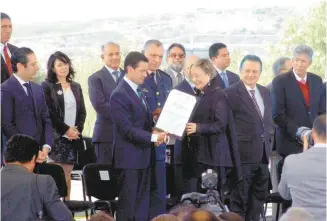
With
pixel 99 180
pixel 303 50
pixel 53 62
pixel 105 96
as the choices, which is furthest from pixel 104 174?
pixel 303 50

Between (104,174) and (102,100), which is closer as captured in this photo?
(104,174)

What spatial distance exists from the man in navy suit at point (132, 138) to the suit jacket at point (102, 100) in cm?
54

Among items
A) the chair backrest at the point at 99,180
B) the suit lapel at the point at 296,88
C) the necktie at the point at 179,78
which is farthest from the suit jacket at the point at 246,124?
the chair backrest at the point at 99,180

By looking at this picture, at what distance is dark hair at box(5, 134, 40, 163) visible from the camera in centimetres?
558

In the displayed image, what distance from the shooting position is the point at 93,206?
24.2 feet

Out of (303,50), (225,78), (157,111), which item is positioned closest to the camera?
(157,111)

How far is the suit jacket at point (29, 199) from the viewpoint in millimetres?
5422

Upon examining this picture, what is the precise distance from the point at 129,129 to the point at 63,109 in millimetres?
979

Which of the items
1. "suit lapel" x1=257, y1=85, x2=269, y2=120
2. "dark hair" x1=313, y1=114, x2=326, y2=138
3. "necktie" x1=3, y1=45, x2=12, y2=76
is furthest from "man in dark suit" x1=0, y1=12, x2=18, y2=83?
"dark hair" x1=313, y1=114, x2=326, y2=138

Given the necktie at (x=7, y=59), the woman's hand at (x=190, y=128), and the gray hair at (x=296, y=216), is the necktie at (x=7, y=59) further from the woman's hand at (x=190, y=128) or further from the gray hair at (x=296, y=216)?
the gray hair at (x=296, y=216)

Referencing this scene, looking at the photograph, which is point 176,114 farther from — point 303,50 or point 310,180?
point 310,180

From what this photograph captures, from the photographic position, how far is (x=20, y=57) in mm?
7211

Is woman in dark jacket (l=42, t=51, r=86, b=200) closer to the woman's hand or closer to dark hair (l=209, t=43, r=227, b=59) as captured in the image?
the woman's hand

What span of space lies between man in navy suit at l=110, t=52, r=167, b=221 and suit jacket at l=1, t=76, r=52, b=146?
607mm
